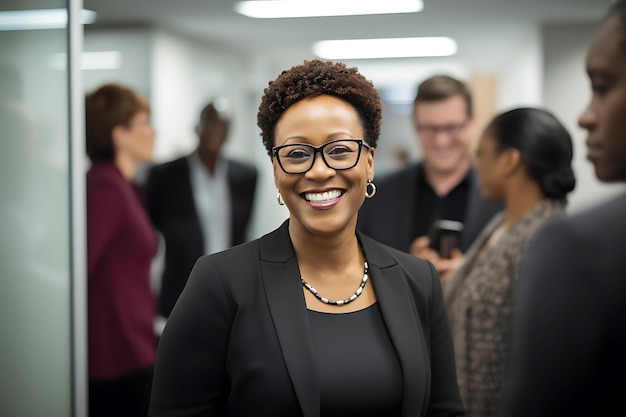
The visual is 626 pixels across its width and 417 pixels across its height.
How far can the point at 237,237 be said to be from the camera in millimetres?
4062

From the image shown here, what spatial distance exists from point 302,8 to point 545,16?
2.34 meters

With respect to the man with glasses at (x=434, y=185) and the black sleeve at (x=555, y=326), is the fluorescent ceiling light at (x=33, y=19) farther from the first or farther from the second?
the black sleeve at (x=555, y=326)

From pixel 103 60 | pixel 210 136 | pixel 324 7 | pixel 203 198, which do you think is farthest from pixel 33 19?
pixel 103 60

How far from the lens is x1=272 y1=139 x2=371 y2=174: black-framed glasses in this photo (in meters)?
1.49

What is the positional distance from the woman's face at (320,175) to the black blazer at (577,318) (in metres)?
0.68

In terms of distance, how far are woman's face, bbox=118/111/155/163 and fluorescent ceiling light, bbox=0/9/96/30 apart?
3.08 ft

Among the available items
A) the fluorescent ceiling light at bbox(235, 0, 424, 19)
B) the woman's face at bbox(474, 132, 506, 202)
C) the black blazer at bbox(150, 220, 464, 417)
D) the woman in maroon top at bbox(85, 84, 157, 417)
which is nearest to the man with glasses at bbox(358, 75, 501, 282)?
the woman's face at bbox(474, 132, 506, 202)

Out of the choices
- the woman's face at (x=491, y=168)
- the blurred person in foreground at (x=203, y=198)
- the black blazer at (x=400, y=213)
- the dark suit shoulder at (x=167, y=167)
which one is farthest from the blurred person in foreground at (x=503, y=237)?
the dark suit shoulder at (x=167, y=167)

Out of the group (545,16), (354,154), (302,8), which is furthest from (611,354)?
(545,16)

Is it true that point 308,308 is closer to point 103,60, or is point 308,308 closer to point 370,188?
point 370,188

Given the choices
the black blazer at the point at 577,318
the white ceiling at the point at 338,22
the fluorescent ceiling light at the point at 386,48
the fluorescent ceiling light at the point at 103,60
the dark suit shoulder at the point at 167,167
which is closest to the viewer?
the black blazer at the point at 577,318

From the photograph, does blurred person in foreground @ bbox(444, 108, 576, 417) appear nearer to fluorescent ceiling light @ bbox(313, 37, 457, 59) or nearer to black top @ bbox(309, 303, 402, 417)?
black top @ bbox(309, 303, 402, 417)

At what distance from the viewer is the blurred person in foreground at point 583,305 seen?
2.60 ft

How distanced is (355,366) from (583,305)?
0.73 metres
